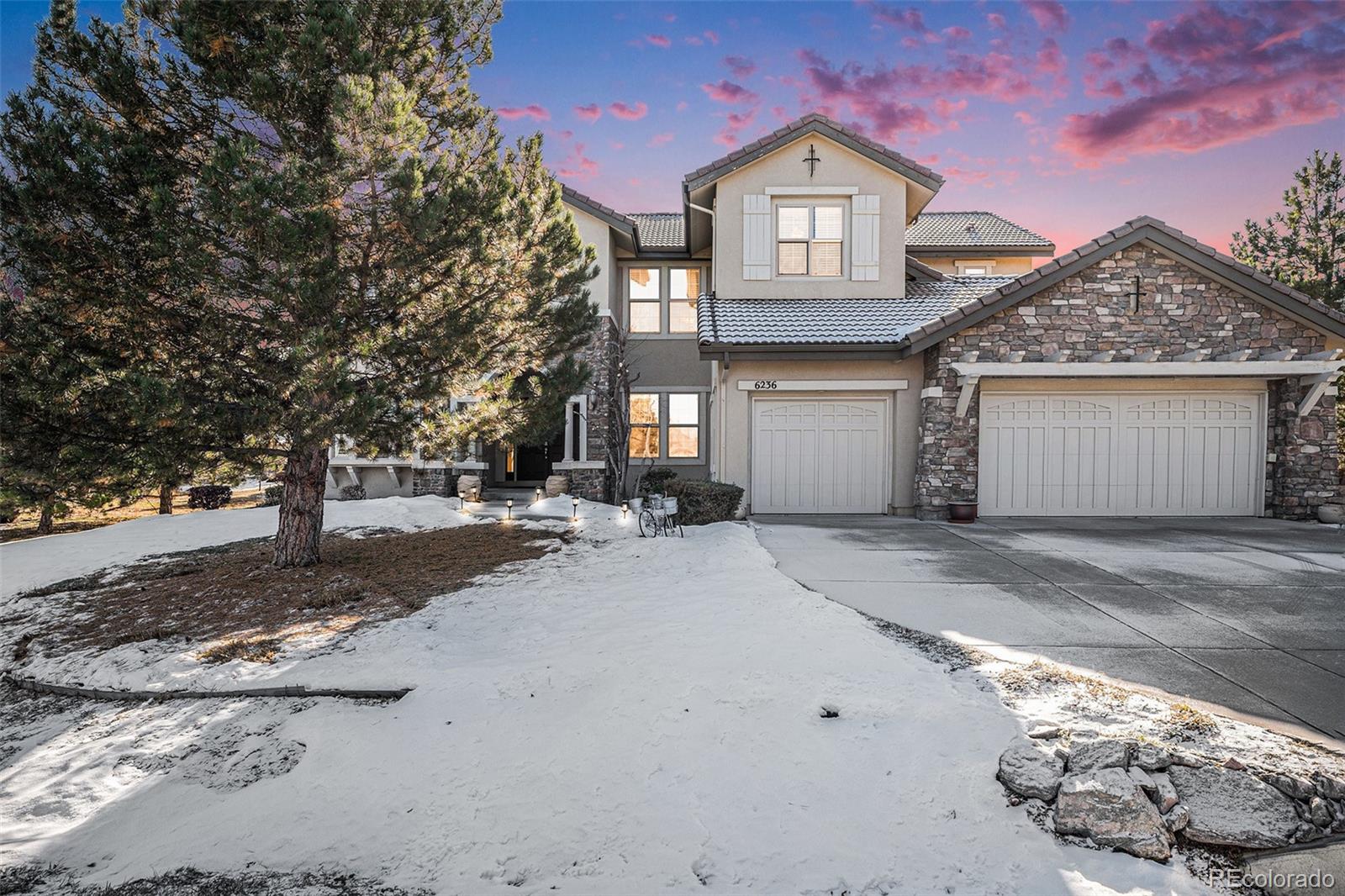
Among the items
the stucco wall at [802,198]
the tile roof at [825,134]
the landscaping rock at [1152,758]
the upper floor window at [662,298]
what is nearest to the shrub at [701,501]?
the stucco wall at [802,198]

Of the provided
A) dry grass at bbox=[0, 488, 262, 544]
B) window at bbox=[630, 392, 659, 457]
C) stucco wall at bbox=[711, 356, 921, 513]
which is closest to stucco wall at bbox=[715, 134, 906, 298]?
stucco wall at bbox=[711, 356, 921, 513]

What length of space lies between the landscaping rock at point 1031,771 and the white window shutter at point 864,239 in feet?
34.8

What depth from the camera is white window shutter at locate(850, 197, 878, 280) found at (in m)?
11.9

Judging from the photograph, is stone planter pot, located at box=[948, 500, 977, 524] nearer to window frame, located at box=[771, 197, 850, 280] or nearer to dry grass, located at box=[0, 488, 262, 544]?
window frame, located at box=[771, 197, 850, 280]

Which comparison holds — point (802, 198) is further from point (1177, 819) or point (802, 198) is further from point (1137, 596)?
point (1177, 819)

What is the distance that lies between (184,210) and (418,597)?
415cm

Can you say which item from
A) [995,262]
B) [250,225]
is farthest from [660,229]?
[250,225]

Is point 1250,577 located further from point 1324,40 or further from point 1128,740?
point 1324,40

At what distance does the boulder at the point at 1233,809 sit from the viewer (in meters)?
2.28

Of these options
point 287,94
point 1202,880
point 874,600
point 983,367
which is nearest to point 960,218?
point 983,367

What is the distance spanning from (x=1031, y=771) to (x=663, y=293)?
516 inches

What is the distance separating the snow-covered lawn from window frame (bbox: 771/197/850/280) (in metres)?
8.78

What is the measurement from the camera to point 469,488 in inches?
513

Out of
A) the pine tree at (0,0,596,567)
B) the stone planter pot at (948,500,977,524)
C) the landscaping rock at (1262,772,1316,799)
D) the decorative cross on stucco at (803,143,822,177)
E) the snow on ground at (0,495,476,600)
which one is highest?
the decorative cross on stucco at (803,143,822,177)
